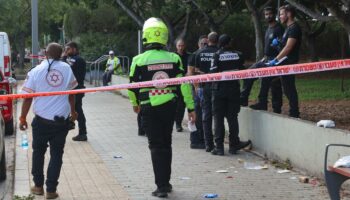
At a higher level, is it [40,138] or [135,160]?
[40,138]

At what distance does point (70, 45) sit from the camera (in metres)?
10.7

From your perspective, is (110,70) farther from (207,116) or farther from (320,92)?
(207,116)

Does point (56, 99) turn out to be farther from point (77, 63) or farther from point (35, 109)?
point (77, 63)

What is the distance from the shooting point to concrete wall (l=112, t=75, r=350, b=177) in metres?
7.34

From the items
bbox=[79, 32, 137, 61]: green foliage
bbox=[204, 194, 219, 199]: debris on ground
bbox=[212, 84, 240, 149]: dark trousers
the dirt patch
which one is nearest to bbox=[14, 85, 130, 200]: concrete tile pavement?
bbox=[204, 194, 219, 199]: debris on ground

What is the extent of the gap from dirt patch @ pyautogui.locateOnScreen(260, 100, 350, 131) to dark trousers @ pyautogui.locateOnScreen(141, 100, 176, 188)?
150 inches

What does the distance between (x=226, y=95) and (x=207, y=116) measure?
69cm

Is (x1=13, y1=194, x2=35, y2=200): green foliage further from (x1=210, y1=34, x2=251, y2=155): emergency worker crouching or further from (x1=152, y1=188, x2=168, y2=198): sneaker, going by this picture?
(x1=210, y1=34, x2=251, y2=155): emergency worker crouching

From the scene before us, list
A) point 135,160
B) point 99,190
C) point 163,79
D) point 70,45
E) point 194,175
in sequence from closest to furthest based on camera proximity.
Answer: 1. point 163,79
2. point 99,190
3. point 194,175
4. point 135,160
5. point 70,45

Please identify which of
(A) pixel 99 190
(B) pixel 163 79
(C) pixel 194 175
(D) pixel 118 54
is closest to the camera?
(B) pixel 163 79

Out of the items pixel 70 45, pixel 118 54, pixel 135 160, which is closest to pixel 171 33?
pixel 118 54

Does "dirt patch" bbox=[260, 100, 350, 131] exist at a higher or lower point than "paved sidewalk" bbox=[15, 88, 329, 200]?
higher

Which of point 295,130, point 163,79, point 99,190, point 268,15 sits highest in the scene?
point 268,15

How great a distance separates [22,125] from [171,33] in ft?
67.0
